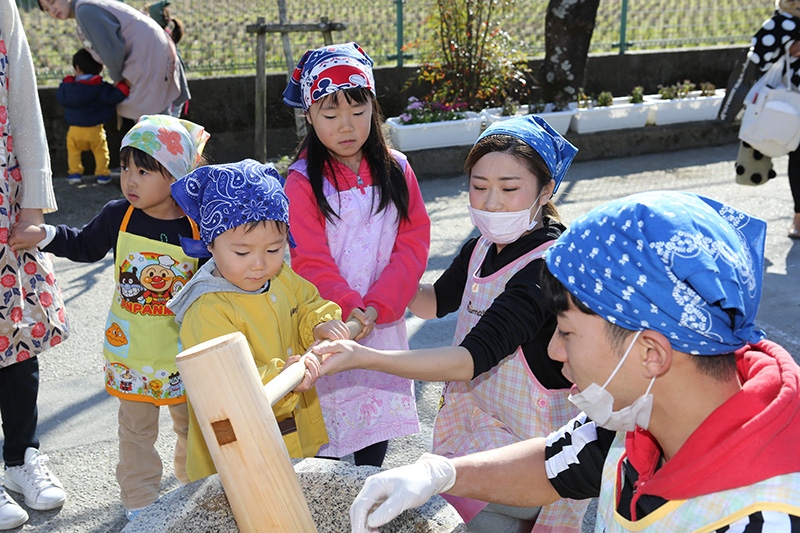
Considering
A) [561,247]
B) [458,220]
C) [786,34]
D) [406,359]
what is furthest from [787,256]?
[561,247]

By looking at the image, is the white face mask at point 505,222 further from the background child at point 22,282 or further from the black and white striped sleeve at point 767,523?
the background child at point 22,282

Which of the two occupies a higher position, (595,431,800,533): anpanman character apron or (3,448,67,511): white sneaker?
A: (595,431,800,533): anpanman character apron

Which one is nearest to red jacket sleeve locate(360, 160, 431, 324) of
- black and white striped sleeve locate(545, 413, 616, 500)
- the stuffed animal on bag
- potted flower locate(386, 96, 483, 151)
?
black and white striped sleeve locate(545, 413, 616, 500)

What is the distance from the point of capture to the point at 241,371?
1.62 meters

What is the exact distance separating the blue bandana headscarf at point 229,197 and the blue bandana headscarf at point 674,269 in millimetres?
1025

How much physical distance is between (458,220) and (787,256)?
239cm

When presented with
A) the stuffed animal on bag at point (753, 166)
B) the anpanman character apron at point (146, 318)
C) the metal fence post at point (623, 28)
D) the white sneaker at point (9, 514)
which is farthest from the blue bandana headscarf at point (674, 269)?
the metal fence post at point (623, 28)

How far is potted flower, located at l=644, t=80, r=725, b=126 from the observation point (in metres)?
8.39

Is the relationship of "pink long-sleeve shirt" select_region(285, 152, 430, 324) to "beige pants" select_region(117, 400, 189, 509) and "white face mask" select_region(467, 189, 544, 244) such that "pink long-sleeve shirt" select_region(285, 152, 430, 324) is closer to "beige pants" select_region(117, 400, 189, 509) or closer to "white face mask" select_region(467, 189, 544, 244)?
"white face mask" select_region(467, 189, 544, 244)

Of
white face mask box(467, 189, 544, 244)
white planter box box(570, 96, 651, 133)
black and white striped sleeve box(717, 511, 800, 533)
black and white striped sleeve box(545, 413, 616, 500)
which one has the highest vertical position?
white face mask box(467, 189, 544, 244)

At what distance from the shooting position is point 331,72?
2.66 m

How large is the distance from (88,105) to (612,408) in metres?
6.52

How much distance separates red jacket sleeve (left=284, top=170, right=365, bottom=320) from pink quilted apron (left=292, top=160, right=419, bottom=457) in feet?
0.21

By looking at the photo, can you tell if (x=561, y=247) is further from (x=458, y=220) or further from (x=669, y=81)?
(x=669, y=81)
